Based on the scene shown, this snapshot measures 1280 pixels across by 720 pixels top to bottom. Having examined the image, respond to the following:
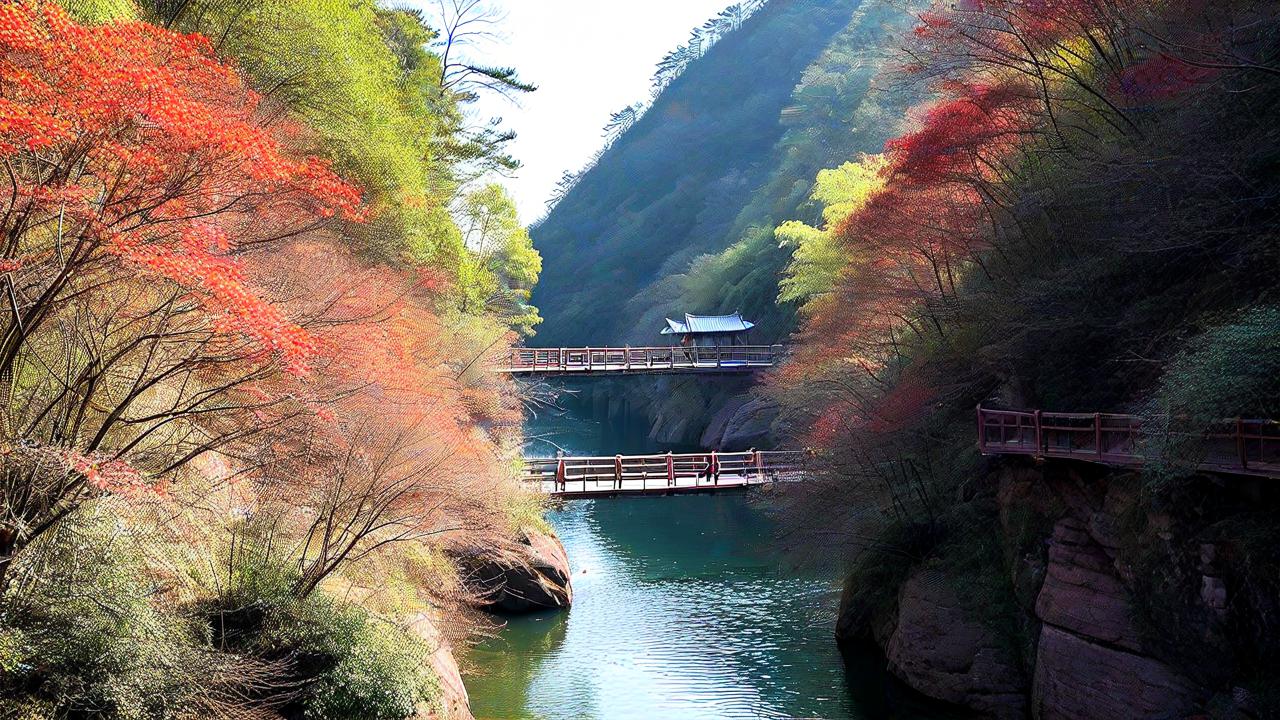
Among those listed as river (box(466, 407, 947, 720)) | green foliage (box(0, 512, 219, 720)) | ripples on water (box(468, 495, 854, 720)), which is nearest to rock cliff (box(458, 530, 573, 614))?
river (box(466, 407, 947, 720))

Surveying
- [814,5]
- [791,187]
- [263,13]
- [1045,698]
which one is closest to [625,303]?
[791,187]

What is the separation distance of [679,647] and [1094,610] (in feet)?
27.1

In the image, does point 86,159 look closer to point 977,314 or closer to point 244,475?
point 244,475

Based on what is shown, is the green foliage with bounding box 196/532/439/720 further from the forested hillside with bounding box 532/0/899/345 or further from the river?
the forested hillside with bounding box 532/0/899/345

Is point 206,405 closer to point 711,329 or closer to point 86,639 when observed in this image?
point 86,639

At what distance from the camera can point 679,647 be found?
64.2 feet

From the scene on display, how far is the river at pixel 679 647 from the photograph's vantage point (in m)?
16.9

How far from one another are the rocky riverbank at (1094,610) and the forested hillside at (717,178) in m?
33.8

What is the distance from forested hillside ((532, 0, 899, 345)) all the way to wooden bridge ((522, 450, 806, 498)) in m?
24.8

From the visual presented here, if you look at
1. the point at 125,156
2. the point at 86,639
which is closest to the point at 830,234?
the point at 125,156

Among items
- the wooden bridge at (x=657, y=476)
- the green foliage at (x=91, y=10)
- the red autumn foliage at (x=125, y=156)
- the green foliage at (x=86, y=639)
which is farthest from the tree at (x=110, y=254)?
the wooden bridge at (x=657, y=476)

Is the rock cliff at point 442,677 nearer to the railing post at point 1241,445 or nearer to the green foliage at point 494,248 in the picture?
the railing post at point 1241,445

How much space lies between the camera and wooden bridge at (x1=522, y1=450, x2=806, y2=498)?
78.3ft

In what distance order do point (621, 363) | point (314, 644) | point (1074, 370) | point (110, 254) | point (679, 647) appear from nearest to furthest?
point (110, 254), point (314, 644), point (1074, 370), point (679, 647), point (621, 363)
